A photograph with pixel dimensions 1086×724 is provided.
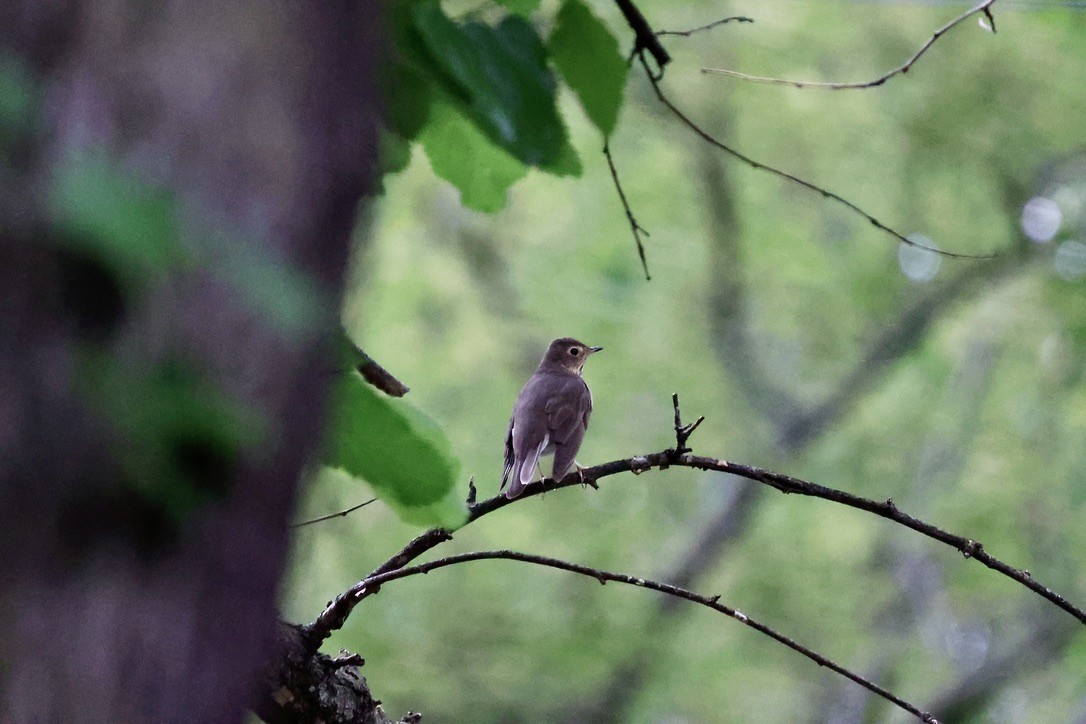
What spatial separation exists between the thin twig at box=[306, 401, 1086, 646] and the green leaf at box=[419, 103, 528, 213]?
57 centimetres

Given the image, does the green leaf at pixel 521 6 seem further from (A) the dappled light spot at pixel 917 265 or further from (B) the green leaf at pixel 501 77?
(A) the dappled light spot at pixel 917 265

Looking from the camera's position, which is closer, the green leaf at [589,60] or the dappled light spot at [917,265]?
the green leaf at [589,60]

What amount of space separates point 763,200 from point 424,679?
5.54 metres

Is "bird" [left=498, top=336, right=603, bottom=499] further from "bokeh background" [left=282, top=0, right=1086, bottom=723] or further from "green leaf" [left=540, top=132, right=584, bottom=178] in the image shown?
"bokeh background" [left=282, top=0, right=1086, bottom=723]

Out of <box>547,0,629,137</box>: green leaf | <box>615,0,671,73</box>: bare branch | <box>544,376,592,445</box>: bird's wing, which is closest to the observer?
<box>547,0,629,137</box>: green leaf

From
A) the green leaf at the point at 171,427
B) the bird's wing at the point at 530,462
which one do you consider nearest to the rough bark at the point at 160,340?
the green leaf at the point at 171,427

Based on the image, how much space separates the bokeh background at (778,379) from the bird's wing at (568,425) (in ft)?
12.3

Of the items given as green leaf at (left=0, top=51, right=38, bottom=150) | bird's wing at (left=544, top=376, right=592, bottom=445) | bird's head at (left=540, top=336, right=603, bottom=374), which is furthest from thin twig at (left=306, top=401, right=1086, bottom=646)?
bird's head at (left=540, top=336, right=603, bottom=374)

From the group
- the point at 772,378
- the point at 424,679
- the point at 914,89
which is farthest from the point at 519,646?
the point at 914,89

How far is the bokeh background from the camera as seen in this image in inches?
373

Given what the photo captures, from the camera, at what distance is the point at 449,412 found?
11273mm

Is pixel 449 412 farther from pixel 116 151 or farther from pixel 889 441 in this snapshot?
pixel 116 151

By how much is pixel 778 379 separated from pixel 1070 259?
281cm

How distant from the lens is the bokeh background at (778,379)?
948 centimetres
